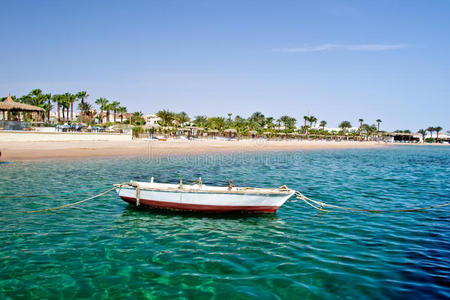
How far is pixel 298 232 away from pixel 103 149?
33.9 metres

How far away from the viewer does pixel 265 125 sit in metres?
127

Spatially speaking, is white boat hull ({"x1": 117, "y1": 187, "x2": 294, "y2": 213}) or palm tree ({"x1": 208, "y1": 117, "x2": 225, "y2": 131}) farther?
palm tree ({"x1": 208, "y1": 117, "x2": 225, "y2": 131})

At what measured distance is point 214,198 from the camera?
11383mm

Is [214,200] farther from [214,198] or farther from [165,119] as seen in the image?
[165,119]

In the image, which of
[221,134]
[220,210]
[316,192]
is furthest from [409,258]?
[221,134]

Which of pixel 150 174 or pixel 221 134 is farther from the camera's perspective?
pixel 221 134

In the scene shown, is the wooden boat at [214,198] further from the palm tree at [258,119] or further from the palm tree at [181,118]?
the palm tree at [258,119]

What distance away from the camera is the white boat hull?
11305 mm

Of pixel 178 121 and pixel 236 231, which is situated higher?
pixel 178 121

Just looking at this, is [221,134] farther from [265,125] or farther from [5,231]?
[5,231]

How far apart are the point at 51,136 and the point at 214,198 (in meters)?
37.3

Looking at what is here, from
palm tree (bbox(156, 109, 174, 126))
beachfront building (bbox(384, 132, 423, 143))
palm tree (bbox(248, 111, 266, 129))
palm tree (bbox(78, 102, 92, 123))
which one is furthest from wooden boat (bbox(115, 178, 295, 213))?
beachfront building (bbox(384, 132, 423, 143))

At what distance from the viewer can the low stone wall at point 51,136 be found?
119 ft

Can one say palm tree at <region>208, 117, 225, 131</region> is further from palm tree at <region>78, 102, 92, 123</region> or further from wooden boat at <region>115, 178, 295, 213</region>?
wooden boat at <region>115, 178, 295, 213</region>
